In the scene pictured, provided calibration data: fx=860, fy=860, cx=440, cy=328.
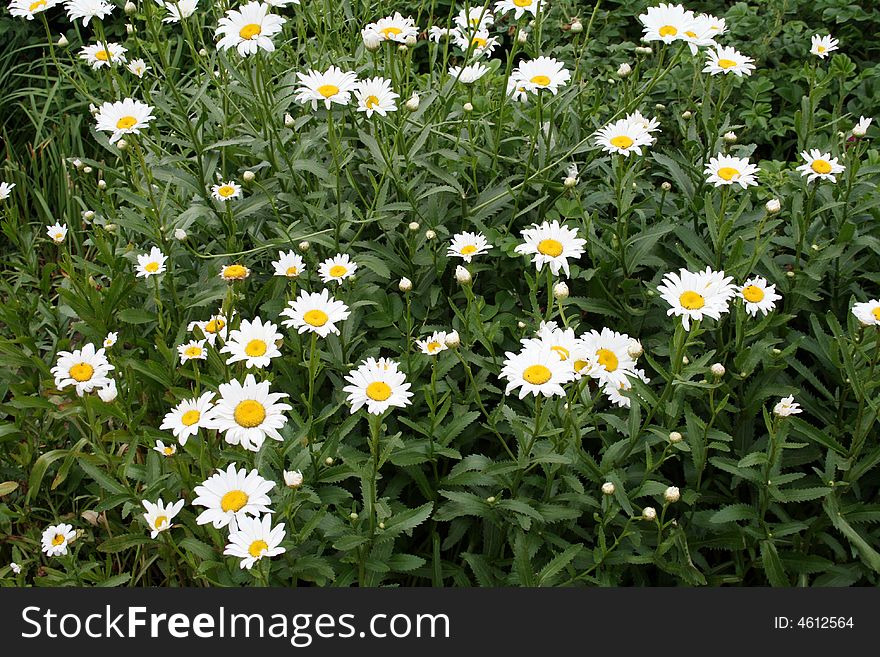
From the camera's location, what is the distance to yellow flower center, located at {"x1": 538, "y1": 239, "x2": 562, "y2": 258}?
7.90 feet

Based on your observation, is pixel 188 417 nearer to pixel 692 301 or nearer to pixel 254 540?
pixel 254 540

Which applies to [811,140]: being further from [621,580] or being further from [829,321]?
[621,580]

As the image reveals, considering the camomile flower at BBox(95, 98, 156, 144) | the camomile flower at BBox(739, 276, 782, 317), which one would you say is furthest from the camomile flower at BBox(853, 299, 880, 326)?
the camomile flower at BBox(95, 98, 156, 144)

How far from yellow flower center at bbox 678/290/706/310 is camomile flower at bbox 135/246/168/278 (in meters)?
1.72

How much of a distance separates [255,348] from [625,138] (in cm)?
135

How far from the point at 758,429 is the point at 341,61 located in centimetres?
200

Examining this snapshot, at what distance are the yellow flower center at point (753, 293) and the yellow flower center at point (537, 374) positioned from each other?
0.73 metres

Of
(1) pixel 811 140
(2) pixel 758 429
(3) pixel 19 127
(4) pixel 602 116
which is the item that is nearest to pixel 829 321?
(2) pixel 758 429

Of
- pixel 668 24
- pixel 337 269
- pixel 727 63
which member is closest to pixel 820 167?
pixel 727 63

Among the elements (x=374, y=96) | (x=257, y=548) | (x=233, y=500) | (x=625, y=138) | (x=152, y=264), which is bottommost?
(x=257, y=548)

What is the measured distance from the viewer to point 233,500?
6.59 ft

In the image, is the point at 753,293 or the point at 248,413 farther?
the point at 753,293

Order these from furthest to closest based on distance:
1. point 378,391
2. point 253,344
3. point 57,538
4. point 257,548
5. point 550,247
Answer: point 57,538 < point 550,247 < point 253,344 < point 378,391 < point 257,548

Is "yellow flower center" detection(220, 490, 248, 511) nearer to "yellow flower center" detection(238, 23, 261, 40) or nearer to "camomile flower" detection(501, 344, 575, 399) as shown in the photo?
"camomile flower" detection(501, 344, 575, 399)
